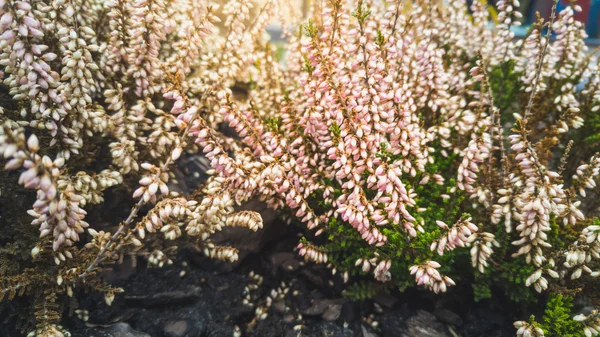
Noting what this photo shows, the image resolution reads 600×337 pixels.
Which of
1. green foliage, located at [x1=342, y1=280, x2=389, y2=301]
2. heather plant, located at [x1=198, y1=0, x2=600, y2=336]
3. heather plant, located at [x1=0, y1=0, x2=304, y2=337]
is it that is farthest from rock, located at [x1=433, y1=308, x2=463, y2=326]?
heather plant, located at [x1=0, y1=0, x2=304, y2=337]

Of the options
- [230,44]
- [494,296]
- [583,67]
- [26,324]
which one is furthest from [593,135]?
[26,324]

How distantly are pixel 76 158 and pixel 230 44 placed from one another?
57.2 inches

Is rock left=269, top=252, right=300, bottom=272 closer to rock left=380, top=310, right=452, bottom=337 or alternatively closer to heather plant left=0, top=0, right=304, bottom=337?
heather plant left=0, top=0, right=304, bottom=337

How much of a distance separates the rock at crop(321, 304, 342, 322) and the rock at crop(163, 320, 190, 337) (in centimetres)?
110

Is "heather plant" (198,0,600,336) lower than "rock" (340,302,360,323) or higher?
higher

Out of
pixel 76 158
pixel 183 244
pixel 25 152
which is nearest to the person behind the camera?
pixel 25 152

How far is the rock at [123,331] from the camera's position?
2812 millimetres

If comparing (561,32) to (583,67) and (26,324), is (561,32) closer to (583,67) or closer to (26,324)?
(583,67)

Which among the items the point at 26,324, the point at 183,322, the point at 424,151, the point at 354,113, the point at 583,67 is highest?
the point at 583,67

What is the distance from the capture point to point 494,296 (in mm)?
3375

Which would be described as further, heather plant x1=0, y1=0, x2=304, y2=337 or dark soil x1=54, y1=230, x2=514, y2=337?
dark soil x1=54, y1=230, x2=514, y2=337

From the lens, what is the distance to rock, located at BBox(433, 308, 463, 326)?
3.24 metres

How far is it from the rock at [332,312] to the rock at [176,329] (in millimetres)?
1103

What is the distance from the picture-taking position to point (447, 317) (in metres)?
3.26
